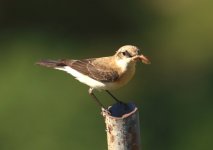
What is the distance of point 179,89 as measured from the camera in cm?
1078

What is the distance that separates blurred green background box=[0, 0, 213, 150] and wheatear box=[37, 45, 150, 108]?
114 inches

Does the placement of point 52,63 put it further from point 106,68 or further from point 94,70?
point 106,68

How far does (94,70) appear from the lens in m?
6.47

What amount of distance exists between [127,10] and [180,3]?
1.45 meters

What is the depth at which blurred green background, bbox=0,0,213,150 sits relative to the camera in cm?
962

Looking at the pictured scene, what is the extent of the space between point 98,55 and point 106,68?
549cm

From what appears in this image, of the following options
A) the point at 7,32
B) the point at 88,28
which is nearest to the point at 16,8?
the point at 7,32

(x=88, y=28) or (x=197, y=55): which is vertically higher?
(x=88, y=28)

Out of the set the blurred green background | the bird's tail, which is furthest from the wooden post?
the blurred green background

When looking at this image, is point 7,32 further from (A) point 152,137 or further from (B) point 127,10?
(A) point 152,137

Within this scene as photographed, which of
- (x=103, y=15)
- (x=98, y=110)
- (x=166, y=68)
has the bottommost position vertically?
(x=98, y=110)

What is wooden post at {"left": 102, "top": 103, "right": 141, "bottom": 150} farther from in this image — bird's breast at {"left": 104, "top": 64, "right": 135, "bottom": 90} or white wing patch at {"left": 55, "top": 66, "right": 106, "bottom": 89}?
white wing patch at {"left": 55, "top": 66, "right": 106, "bottom": 89}

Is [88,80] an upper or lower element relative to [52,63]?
lower

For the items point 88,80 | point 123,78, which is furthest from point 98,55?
point 123,78
